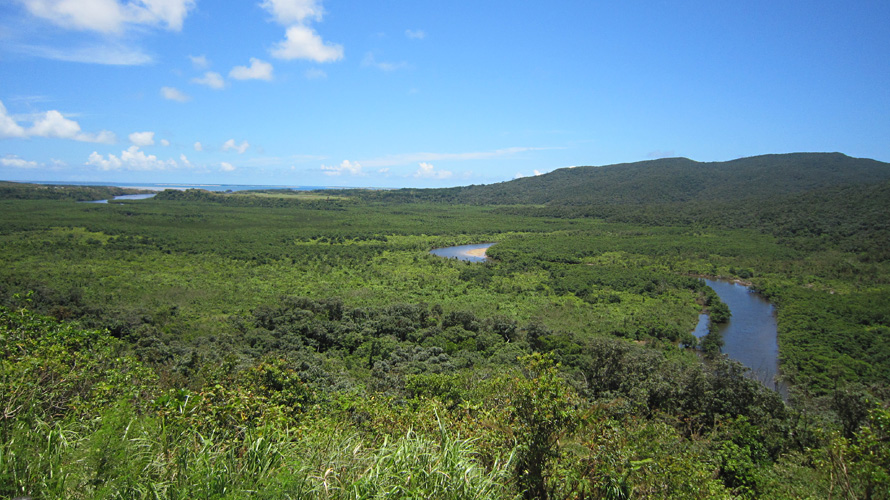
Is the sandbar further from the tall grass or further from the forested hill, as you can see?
the forested hill

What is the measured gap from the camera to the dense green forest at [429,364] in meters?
6.46

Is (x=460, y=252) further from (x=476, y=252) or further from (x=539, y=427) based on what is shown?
(x=539, y=427)

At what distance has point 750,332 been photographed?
113 feet

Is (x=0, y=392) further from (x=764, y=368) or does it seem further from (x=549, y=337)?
(x=764, y=368)

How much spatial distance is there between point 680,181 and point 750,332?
13880 cm

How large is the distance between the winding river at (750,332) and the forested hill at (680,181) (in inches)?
3503

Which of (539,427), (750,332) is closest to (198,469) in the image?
(539,427)

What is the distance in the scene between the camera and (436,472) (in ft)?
20.4

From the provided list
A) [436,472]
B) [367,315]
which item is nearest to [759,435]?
[436,472]

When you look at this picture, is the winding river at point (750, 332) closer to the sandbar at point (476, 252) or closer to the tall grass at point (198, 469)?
the tall grass at point (198, 469)

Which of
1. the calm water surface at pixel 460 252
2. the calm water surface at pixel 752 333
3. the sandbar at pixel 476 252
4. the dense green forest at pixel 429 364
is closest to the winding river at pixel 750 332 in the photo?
the calm water surface at pixel 752 333

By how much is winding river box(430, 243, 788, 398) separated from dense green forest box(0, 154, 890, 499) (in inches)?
39.1

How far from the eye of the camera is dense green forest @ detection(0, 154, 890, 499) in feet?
21.2

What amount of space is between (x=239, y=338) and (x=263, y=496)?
2139 centimetres
